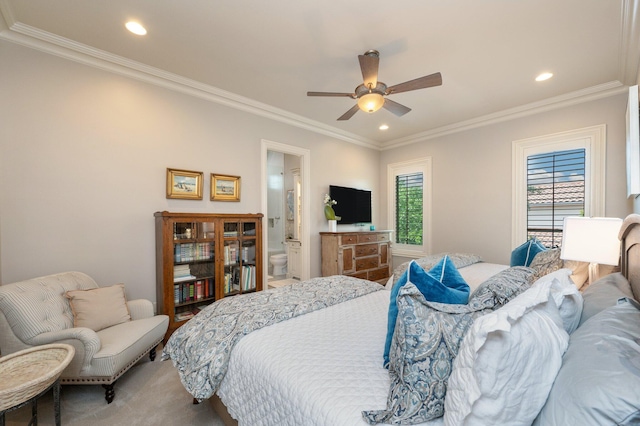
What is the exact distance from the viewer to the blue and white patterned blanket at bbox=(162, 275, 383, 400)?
54.9 inches

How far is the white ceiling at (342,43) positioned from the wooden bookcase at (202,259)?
5.20 feet

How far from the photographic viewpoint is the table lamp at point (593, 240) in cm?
161

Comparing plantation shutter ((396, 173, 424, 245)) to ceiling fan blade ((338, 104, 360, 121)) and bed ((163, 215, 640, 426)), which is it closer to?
ceiling fan blade ((338, 104, 360, 121))

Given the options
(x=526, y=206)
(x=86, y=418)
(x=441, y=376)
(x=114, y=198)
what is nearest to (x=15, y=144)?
(x=114, y=198)

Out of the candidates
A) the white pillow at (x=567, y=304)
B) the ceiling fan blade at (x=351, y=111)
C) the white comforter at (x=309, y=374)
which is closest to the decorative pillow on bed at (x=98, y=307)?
the white comforter at (x=309, y=374)

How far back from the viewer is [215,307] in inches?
73.8

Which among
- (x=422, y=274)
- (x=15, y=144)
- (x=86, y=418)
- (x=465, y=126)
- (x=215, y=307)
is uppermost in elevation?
(x=465, y=126)

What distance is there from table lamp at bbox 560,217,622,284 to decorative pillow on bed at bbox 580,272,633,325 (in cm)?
17

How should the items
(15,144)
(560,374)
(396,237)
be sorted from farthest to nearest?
1. (396,237)
2. (15,144)
3. (560,374)

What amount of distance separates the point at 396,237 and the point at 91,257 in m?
4.71

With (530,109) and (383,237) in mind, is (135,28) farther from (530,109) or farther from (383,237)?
(530,109)

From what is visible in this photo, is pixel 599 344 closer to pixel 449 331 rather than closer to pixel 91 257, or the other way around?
pixel 449 331

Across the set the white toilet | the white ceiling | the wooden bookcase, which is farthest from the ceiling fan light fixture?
the white toilet

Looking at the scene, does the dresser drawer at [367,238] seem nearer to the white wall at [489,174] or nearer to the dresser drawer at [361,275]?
the dresser drawer at [361,275]
